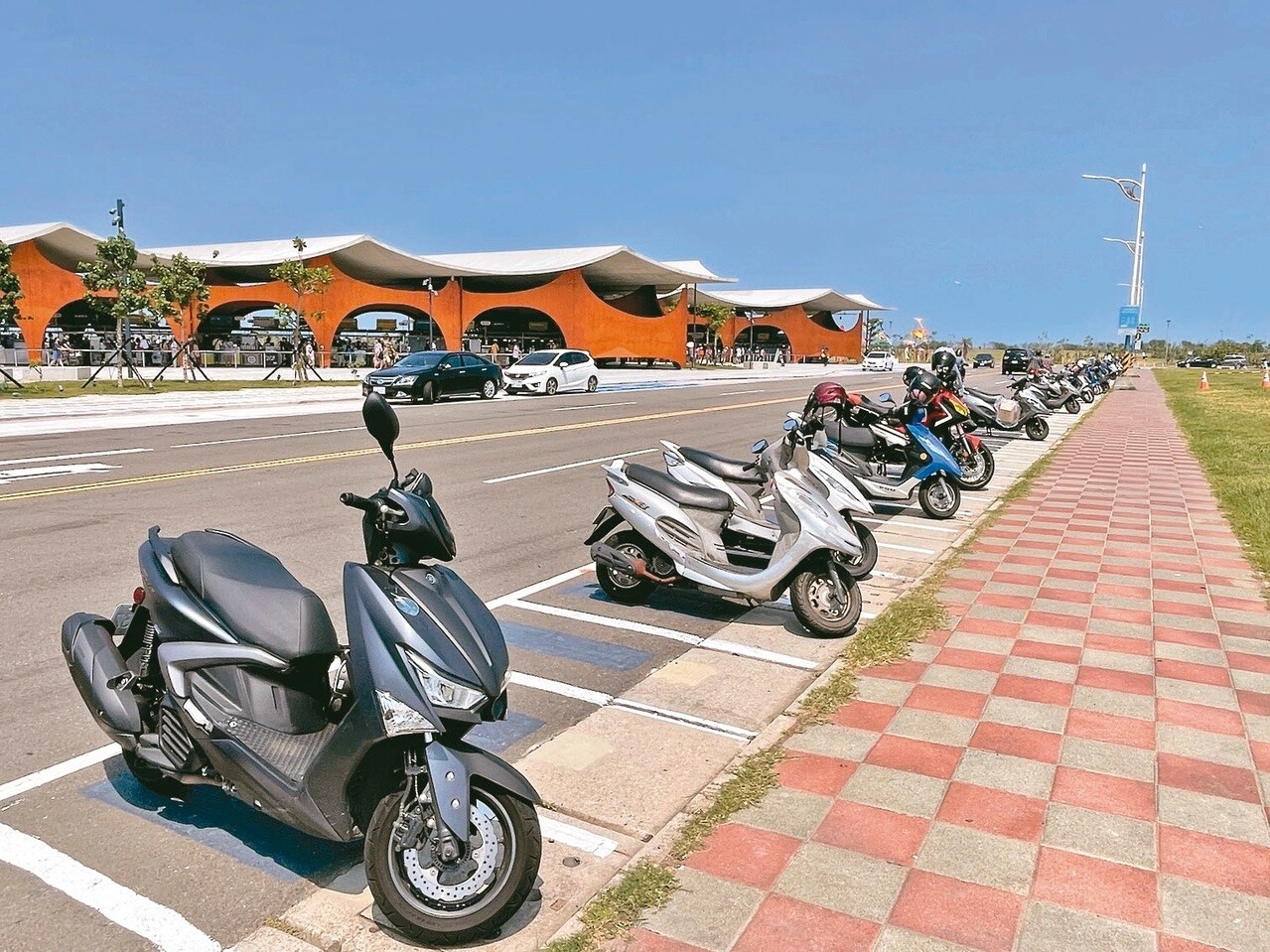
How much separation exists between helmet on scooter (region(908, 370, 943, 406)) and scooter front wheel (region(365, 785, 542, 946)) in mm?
9122

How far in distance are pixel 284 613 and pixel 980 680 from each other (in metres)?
3.61

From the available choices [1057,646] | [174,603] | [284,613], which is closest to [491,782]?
[284,613]

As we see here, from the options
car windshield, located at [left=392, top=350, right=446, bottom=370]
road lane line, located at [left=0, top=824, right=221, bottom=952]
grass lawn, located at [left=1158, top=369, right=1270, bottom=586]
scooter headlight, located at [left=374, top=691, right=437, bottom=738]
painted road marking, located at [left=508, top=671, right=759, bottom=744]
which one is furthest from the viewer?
car windshield, located at [left=392, top=350, right=446, bottom=370]

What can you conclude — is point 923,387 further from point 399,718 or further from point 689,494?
point 399,718

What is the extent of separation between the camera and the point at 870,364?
70.5m

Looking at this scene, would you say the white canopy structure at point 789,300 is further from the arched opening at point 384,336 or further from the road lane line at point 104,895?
the road lane line at point 104,895

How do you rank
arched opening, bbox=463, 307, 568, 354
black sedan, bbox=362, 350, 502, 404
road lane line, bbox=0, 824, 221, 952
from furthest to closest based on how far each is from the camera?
1. arched opening, bbox=463, 307, 568, 354
2. black sedan, bbox=362, 350, 502, 404
3. road lane line, bbox=0, 824, 221, 952

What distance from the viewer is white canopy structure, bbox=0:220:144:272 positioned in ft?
160

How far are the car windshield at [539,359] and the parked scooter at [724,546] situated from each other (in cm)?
2733

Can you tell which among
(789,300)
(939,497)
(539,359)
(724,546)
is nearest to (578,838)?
(724,546)

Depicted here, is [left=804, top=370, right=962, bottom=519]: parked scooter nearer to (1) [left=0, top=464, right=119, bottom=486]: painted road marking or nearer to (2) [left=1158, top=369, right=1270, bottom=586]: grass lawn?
(2) [left=1158, top=369, right=1270, bottom=586]: grass lawn

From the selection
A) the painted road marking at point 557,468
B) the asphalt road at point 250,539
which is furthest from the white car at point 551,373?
the painted road marking at point 557,468

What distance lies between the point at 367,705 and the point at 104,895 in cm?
120

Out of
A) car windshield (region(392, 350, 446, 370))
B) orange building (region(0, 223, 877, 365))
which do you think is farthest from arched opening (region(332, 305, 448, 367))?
car windshield (region(392, 350, 446, 370))
